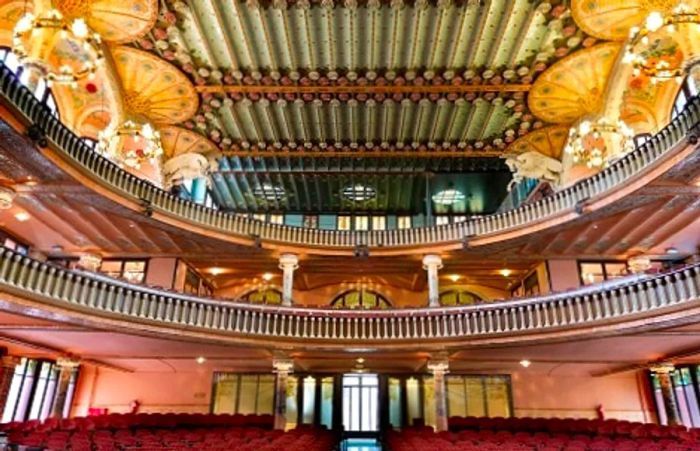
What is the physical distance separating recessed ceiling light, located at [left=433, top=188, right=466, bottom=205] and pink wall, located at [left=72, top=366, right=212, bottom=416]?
12.9 m

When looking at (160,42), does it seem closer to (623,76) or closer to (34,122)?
(34,122)

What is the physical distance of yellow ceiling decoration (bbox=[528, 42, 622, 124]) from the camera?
15.4m

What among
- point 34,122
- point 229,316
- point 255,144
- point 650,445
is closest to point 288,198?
point 255,144

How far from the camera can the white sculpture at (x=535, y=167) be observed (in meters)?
19.0

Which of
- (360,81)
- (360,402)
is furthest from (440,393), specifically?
(360,81)

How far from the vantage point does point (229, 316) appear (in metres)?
13.9

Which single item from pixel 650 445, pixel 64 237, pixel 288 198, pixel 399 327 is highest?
pixel 288 198

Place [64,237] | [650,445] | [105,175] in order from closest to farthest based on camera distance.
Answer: [650,445]
[105,175]
[64,237]

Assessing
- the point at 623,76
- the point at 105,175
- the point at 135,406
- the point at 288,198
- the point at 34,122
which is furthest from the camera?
the point at 288,198

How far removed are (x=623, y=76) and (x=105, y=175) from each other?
15947 millimetres

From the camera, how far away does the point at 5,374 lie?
14531 millimetres

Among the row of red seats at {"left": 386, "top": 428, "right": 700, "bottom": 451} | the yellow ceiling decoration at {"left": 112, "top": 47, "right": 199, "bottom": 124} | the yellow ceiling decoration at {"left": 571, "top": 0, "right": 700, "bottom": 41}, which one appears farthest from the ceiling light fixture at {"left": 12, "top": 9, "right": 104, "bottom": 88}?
the yellow ceiling decoration at {"left": 571, "top": 0, "right": 700, "bottom": 41}

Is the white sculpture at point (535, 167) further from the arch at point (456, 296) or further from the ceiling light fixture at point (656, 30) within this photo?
the ceiling light fixture at point (656, 30)

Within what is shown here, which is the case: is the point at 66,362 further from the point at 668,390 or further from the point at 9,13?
the point at 668,390
